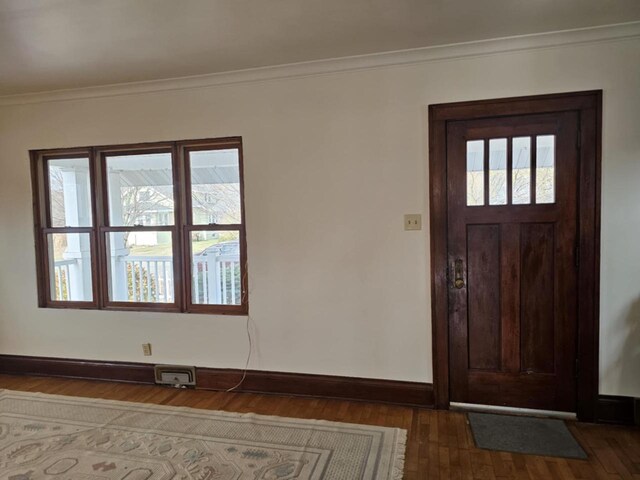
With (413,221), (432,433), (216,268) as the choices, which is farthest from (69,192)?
(432,433)

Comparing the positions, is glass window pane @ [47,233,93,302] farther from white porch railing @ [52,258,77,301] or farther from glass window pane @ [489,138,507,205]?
glass window pane @ [489,138,507,205]

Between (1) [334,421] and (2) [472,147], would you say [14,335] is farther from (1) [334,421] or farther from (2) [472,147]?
(2) [472,147]

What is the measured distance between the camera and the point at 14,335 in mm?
3717

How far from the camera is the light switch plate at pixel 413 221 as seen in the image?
2.81 metres

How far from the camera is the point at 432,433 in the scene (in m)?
2.51

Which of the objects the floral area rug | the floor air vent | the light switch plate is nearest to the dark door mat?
the floral area rug

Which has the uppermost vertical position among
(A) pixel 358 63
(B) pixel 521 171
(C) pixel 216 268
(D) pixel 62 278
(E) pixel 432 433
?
(A) pixel 358 63

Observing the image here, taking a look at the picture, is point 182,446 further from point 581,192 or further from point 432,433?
point 581,192

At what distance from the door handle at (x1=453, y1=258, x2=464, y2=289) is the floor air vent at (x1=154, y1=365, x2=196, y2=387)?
2.29m

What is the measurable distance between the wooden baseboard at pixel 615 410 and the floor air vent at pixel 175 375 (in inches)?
121

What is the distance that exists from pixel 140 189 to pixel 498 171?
9.82ft

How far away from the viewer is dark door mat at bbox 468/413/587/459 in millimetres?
2297

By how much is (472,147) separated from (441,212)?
0.51 metres

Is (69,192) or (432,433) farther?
(69,192)
